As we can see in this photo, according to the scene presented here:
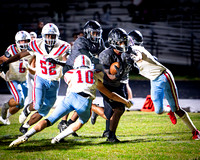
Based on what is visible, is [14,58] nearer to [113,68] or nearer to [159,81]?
[113,68]

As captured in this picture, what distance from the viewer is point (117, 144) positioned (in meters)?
4.96

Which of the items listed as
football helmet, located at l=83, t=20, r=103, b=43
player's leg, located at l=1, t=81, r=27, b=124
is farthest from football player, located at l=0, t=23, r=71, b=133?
player's leg, located at l=1, t=81, r=27, b=124

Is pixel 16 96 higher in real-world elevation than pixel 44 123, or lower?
lower

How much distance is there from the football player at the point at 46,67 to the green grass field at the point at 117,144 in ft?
1.70

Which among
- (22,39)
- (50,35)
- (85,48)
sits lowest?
(85,48)

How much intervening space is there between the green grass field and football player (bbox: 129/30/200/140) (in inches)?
13.0

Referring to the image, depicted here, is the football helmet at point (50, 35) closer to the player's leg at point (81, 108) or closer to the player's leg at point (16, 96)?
the player's leg at point (16, 96)

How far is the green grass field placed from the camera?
4.38m

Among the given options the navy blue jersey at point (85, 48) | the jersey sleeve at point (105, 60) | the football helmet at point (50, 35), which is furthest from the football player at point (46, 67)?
the jersey sleeve at point (105, 60)

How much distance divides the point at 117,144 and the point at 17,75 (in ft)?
8.05

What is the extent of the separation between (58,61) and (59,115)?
1.21 metres

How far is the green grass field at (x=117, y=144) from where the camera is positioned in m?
4.38

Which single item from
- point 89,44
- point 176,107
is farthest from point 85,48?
point 176,107

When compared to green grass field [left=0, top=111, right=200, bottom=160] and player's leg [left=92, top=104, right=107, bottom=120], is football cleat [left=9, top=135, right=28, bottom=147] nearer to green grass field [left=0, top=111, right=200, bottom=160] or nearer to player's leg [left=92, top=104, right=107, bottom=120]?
green grass field [left=0, top=111, right=200, bottom=160]
